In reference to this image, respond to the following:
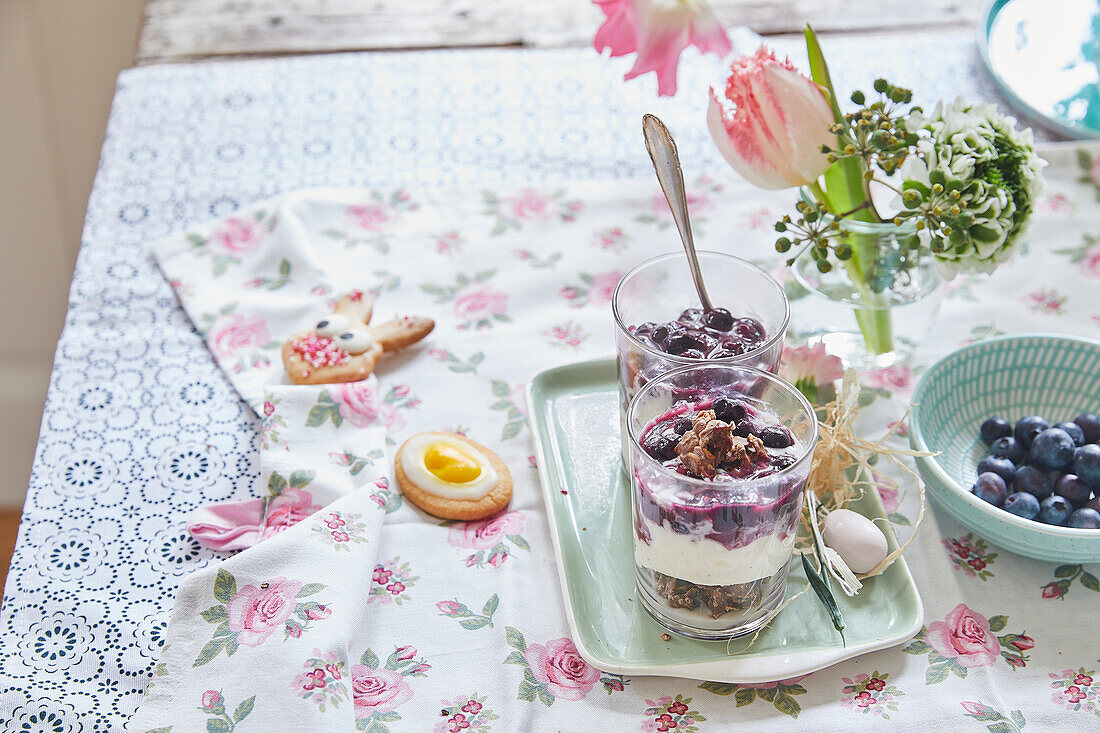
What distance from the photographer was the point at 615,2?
923 mm

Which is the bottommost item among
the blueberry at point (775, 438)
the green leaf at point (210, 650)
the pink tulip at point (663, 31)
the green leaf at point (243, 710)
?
the green leaf at point (210, 650)

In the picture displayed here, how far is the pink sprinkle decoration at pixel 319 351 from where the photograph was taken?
46.7 inches

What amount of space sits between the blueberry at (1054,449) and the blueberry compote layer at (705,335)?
304 mm

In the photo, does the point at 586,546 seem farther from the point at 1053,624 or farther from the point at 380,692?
the point at 1053,624

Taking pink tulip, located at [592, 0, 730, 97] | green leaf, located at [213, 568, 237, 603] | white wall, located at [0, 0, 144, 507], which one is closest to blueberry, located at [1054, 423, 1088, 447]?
pink tulip, located at [592, 0, 730, 97]

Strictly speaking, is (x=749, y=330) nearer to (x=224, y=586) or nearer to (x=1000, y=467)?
(x=1000, y=467)

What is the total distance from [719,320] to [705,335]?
4 centimetres

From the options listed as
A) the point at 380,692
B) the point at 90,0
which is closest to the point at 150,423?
the point at 380,692

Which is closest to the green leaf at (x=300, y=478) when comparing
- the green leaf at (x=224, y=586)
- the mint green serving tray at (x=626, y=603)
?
the green leaf at (x=224, y=586)

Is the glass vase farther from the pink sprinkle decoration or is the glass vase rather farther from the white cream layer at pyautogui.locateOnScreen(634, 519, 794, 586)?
the pink sprinkle decoration

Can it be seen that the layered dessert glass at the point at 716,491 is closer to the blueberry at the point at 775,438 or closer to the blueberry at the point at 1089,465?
the blueberry at the point at 775,438

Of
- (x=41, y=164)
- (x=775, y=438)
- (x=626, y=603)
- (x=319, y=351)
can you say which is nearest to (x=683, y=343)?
(x=775, y=438)

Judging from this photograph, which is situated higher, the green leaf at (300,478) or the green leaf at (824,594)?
the green leaf at (824,594)

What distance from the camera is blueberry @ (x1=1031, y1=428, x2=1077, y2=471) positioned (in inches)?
38.7
